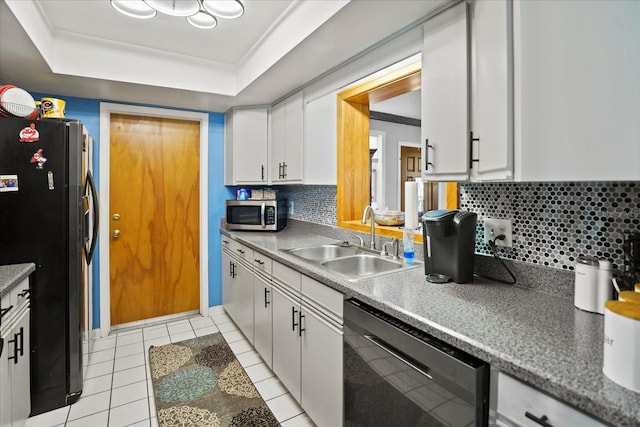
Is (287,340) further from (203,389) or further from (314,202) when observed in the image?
(314,202)

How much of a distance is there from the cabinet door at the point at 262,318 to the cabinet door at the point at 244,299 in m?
0.10

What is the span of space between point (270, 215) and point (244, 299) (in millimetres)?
827

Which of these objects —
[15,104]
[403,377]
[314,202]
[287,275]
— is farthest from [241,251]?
[403,377]

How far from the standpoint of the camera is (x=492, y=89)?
118 centimetres

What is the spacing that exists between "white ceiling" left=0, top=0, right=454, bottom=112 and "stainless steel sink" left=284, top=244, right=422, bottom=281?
4.11 feet

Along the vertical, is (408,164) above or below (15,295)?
above

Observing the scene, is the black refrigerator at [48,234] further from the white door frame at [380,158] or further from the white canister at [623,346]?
the white door frame at [380,158]

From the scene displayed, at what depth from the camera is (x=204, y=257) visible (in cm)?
346

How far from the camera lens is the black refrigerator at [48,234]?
5.98ft

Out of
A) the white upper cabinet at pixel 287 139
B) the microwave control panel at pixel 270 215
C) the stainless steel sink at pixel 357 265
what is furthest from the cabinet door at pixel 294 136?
the stainless steel sink at pixel 357 265

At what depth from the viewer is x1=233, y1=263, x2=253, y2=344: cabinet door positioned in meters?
2.59

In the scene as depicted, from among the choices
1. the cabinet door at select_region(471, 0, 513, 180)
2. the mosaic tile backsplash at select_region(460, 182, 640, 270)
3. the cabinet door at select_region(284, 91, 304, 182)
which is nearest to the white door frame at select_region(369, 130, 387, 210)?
the cabinet door at select_region(284, 91, 304, 182)

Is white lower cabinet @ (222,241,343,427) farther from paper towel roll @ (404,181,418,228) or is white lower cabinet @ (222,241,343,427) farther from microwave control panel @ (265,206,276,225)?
paper towel roll @ (404,181,418,228)

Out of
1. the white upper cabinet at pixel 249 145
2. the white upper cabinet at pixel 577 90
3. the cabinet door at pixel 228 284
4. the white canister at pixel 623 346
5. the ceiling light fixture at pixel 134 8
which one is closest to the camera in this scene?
the white canister at pixel 623 346
